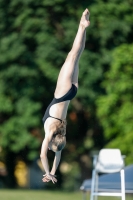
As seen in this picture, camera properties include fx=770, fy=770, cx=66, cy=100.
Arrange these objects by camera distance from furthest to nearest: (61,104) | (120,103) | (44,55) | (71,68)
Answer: (44,55) → (120,103) → (71,68) → (61,104)

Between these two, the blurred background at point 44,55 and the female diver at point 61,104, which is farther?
the blurred background at point 44,55

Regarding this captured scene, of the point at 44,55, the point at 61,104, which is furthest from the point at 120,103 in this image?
the point at 61,104

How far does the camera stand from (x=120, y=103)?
22969 mm

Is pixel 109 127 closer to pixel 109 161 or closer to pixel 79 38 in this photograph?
pixel 109 161

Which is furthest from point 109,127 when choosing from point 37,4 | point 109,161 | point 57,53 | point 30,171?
point 30,171

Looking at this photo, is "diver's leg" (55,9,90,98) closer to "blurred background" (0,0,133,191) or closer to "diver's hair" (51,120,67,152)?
"diver's hair" (51,120,67,152)

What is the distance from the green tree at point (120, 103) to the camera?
22375 mm

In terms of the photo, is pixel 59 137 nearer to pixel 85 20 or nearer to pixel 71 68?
pixel 71 68

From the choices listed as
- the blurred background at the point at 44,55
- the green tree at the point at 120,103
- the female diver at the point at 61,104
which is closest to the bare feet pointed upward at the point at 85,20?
the female diver at the point at 61,104

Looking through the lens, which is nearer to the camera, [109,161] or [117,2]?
[109,161]

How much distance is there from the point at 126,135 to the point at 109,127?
84 centimetres

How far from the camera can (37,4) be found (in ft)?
82.3

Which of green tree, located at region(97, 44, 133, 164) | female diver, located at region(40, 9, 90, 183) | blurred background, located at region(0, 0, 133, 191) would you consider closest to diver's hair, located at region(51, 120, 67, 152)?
female diver, located at region(40, 9, 90, 183)

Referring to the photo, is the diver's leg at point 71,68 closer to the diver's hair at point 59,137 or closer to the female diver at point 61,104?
the female diver at point 61,104
